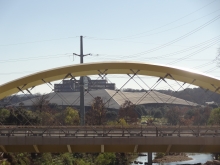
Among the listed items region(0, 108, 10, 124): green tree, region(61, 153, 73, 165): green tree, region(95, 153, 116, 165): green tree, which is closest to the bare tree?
region(0, 108, 10, 124): green tree

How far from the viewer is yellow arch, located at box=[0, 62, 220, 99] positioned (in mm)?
24078

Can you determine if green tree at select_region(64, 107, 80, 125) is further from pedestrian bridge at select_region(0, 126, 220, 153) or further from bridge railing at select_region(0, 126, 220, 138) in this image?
pedestrian bridge at select_region(0, 126, 220, 153)

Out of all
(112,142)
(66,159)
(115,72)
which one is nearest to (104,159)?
(66,159)

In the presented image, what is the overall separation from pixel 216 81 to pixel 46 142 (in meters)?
10.7

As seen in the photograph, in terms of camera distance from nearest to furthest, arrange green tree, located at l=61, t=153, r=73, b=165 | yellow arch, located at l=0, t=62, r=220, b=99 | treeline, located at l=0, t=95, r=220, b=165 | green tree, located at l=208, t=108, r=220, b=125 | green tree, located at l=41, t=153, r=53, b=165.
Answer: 1. yellow arch, located at l=0, t=62, r=220, b=99
2. treeline, located at l=0, t=95, r=220, b=165
3. green tree, located at l=41, t=153, r=53, b=165
4. green tree, located at l=61, t=153, r=73, b=165
5. green tree, located at l=208, t=108, r=220, b=125

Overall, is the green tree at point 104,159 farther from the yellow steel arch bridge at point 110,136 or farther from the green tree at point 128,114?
the green tree at point 128,114

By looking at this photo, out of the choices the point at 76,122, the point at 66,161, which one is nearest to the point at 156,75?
the point at 66,161

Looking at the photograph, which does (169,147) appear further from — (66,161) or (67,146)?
(66,161)

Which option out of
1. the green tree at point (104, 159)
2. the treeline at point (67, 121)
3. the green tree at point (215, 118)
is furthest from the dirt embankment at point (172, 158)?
the green tree at point (104, 159)

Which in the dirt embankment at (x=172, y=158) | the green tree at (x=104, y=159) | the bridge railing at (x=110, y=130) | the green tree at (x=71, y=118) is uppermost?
the green tree at (x=71, y=118)

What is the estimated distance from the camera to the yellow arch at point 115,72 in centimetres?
2408

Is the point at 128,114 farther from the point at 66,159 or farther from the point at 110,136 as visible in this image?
the point at 110,136

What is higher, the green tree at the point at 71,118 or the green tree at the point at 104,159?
the green tree at the point at 71,118

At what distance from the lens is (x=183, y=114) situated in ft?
265
